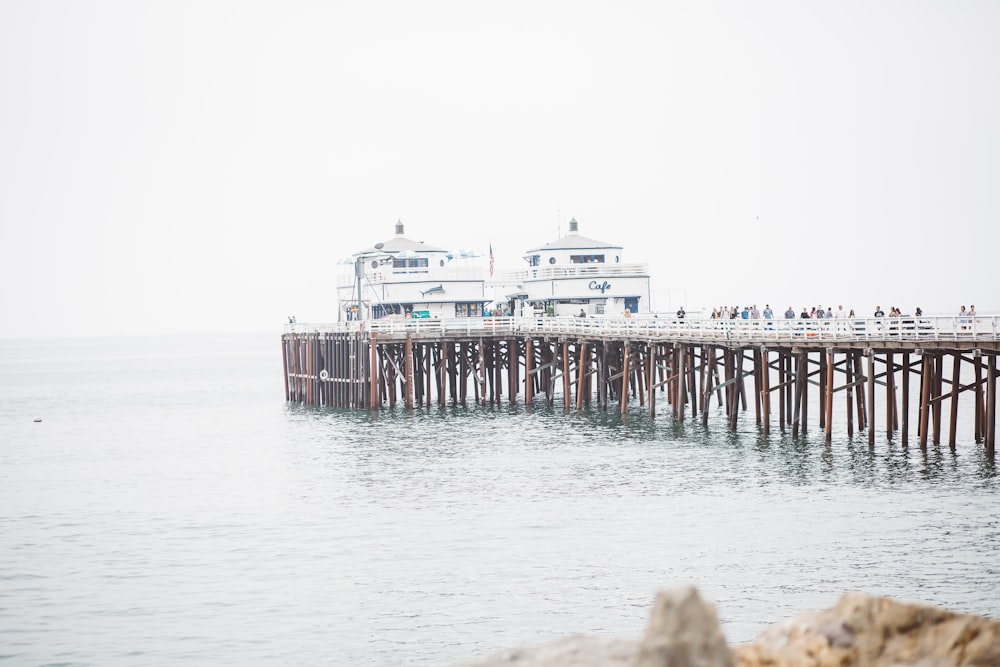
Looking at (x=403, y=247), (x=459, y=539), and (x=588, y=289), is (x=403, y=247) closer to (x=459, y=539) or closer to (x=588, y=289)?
(x=588, y=289)

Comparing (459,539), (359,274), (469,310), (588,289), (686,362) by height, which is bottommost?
(459,539)

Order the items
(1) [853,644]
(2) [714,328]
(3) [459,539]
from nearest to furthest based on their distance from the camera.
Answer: (1) [853,644] < (3) [459,539] < (2) [714,328]

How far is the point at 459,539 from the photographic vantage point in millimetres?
29328

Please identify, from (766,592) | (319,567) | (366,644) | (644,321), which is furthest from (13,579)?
(644,321)

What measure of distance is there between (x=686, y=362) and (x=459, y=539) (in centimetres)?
2263

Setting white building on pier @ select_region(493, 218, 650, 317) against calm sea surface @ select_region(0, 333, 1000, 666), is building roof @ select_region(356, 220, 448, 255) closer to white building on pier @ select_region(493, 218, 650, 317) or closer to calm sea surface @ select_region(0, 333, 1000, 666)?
white building on pier @ select_region(493, 218, 650, 317)

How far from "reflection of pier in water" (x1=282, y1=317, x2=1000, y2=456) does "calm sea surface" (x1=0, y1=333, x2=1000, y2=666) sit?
1862 mm

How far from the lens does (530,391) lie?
61.6 meters

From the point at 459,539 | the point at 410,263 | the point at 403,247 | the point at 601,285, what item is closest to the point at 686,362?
the point at 601,285

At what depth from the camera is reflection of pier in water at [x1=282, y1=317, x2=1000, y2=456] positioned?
36281 millimetres

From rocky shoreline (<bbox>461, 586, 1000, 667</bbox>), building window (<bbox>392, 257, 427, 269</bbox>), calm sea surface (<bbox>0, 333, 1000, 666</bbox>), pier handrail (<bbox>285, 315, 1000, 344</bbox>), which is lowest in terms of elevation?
calm sea surface (<bbox>0, 333, 1000, 666</bbox>)

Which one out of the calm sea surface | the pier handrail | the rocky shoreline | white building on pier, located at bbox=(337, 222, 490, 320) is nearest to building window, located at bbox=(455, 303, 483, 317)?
white building on pier, located at bbox=(337, 222, 490, 320)

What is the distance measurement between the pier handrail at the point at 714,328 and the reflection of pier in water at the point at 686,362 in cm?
5

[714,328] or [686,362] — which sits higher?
[714,328]
